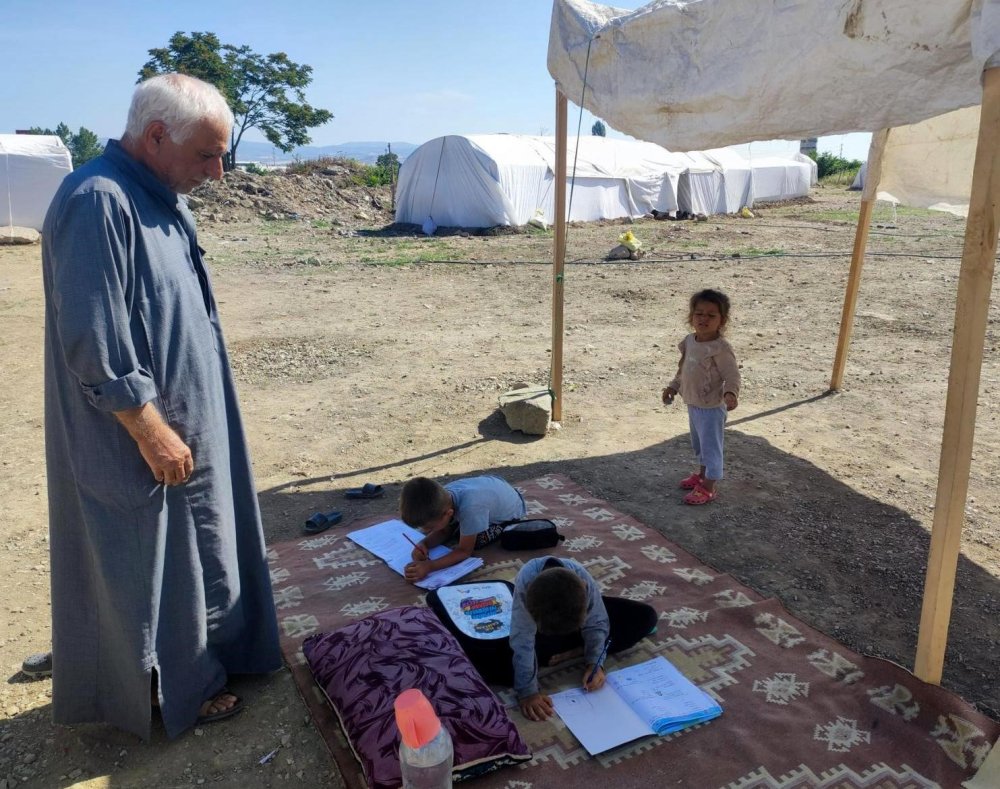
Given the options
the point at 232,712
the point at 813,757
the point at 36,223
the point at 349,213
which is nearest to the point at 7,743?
the point at 232,712

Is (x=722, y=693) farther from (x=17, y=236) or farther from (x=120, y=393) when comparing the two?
(x=17, y=236)

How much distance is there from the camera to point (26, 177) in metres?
19.2

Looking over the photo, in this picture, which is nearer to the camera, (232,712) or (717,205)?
(232,712)

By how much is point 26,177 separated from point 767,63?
21211mm

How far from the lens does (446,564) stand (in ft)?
12.1

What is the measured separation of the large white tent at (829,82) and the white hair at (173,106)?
2.33m

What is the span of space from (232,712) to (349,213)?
2320 cm

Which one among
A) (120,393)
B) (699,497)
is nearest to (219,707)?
(120,393)

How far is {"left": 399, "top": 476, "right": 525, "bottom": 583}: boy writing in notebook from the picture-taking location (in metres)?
3.41

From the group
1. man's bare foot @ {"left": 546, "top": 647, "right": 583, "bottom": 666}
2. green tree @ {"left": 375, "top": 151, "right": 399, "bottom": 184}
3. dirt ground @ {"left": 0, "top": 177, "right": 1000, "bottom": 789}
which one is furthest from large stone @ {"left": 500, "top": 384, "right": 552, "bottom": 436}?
green tree @ {"left": 375, "top": 151, "right": 399, "bottom": 184}

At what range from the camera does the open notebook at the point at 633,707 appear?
2.58m

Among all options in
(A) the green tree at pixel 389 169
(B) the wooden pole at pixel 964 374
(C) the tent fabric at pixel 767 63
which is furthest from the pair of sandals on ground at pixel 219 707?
(A) the green tree at pixel 389 169

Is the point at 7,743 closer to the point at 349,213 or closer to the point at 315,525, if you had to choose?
the point at 315,525

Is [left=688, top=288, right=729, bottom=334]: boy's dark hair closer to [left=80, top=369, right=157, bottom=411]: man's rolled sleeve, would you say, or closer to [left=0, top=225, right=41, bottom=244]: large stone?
[left=80, top=369, right=157, bottom=411]: man's rolled sleeve
